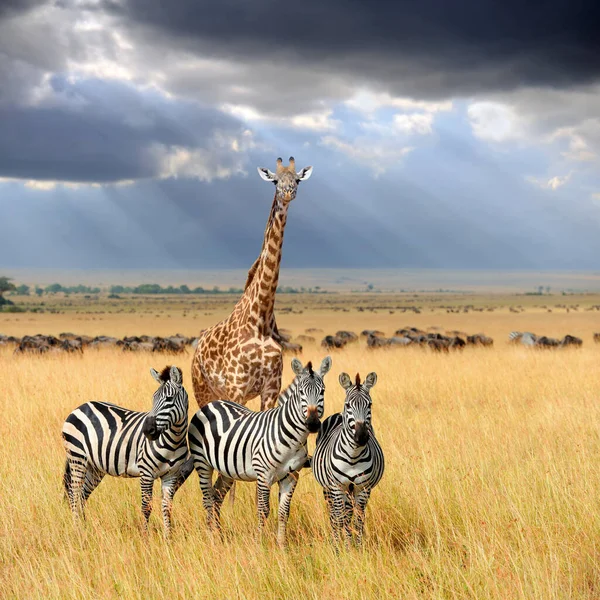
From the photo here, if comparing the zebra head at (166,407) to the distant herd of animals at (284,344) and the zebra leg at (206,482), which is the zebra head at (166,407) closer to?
the zebra leg at (206,482)

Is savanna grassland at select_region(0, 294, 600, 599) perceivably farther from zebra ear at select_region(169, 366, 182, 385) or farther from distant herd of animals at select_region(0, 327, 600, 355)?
distant herd of animals at select_region(0, 327, 600, 355)

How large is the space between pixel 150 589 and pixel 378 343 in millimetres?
22528

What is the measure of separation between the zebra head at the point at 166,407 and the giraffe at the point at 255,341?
2.16 meters

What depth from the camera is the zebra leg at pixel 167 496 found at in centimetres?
573

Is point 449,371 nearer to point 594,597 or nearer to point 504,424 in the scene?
point 504,424

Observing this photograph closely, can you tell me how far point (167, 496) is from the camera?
18.8ft

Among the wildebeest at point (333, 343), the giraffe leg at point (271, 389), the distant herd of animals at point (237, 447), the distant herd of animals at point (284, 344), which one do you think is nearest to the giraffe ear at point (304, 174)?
the giraffe leg at point (271, 389)

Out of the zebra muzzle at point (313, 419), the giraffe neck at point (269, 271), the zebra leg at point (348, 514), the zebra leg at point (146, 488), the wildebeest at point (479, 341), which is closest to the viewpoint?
the zebra muzzle at point (313, 419)

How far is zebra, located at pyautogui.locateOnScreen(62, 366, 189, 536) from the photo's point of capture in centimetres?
542

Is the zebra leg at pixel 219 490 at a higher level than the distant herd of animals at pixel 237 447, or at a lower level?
lower

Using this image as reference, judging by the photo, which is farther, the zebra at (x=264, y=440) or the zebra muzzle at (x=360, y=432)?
the zebra at (x=264, y=440)

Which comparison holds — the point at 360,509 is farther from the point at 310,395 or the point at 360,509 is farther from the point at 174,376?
the point at 174,376

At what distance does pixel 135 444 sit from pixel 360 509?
1961mm

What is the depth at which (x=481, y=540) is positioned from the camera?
600 cm
